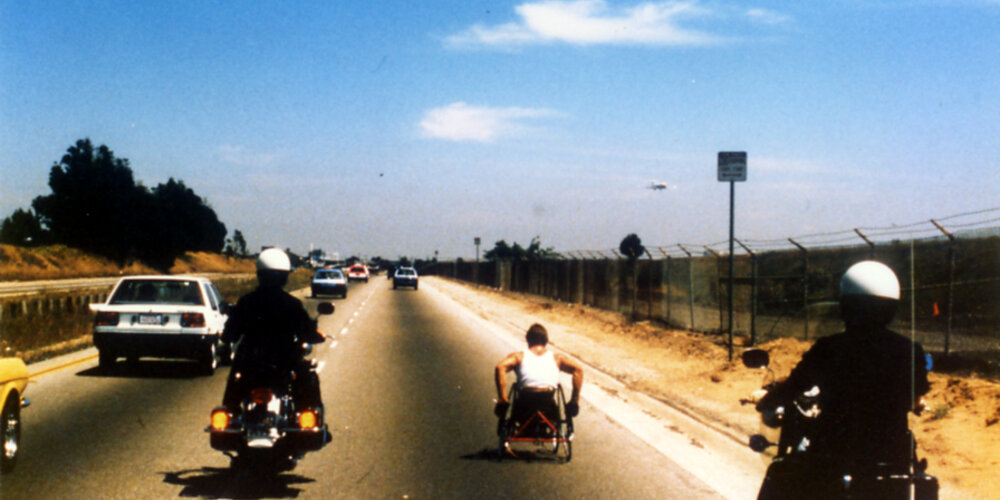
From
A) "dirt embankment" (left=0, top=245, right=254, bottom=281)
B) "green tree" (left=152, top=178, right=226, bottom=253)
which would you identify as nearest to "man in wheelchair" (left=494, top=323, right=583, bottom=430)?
"dirt embankment" (left=0, top=245, right=254, bottom=281)

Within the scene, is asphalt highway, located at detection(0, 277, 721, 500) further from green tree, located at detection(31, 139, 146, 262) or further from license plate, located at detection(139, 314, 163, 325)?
green tree, located at detection(31, 139, 146, 262)

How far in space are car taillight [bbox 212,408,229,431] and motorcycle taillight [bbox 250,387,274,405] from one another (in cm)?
24

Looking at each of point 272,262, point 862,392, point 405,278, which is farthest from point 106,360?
point 405,278

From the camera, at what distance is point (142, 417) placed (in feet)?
36.9

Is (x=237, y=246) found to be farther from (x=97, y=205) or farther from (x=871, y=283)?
(x=871, y=283)

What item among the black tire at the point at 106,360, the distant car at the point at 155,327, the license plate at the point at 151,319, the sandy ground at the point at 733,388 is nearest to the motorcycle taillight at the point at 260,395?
the sandy ground at the point at 733,388

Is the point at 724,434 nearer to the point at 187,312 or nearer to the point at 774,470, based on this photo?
the point at 774,470

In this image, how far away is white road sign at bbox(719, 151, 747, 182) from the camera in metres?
15.5

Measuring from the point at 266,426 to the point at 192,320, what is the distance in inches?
341

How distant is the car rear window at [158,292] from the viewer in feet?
51.6

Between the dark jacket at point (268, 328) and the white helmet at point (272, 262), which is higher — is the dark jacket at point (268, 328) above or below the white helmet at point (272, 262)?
below

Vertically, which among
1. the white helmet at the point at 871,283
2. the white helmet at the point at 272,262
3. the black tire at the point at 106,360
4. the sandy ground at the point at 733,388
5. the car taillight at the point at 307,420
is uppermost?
the white helmet at the point at 272,262

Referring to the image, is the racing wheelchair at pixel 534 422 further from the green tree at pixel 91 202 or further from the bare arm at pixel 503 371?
the green tree at pixel 91 202

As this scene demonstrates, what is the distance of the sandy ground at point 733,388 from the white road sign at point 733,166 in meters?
3.14
